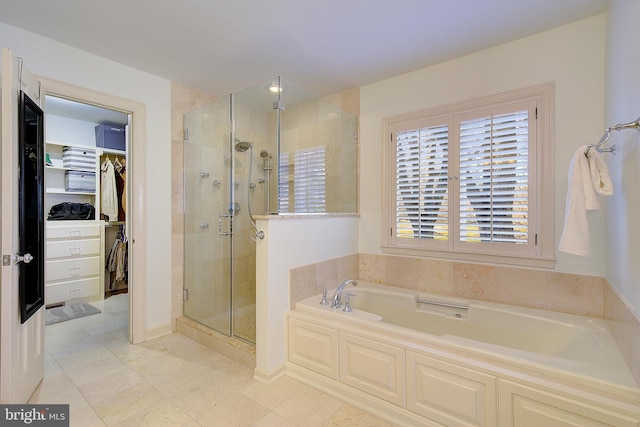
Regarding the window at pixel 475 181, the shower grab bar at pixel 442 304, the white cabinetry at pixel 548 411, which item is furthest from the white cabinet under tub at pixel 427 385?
the window at pixel 475 181

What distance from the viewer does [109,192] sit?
397cm

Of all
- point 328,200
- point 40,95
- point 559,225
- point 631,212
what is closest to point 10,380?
point 40,95

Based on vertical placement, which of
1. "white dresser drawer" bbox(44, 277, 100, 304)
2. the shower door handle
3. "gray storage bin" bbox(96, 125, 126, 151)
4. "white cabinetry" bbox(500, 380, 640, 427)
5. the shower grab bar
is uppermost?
"gray storage bin" bbox(96, 125, 126, 151)

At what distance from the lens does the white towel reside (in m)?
1.51

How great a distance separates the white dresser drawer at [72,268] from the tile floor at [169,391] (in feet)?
3.89

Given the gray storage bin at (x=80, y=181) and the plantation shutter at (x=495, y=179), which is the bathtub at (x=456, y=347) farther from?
the gray storage bin at (x=80, y=181)

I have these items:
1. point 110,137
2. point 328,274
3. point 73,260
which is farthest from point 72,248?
point 328,274

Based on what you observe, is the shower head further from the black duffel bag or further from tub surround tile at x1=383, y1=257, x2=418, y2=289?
the black duffel bag

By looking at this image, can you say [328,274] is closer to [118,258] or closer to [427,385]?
[427,385]

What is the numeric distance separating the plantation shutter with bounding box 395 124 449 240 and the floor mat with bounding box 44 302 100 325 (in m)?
3.64

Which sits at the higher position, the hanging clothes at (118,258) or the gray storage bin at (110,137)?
the gray storage bin at (110,137)

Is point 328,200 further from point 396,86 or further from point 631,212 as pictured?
point 631,212

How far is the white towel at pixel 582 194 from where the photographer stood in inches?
59.6

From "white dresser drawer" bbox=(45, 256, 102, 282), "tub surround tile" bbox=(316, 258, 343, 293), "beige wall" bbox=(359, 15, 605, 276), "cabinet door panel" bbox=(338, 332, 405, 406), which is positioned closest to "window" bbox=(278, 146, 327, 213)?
"tub surround tile" bbox=(316, 258, 343, 293)
